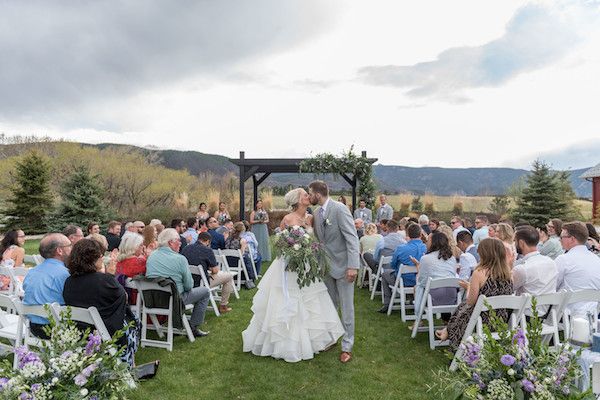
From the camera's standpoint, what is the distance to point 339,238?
4750 millimetres

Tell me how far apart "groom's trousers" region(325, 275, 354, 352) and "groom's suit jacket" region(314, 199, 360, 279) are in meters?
0.12

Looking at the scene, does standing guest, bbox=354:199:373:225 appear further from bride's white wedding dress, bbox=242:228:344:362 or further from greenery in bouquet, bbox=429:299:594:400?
greenery in bouquet, bbox=429:299:594:400

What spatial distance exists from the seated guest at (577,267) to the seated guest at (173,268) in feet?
14.2

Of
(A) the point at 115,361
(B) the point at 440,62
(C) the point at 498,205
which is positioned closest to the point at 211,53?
(B) the point at 440,62

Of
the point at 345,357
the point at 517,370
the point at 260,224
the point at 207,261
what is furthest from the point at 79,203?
the point at 517,370

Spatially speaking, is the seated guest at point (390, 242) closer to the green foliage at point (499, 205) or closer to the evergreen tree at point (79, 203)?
the evergreen tree at point (79, 203)

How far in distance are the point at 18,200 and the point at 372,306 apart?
61.8ft

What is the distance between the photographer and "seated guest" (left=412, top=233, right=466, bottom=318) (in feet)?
17.6

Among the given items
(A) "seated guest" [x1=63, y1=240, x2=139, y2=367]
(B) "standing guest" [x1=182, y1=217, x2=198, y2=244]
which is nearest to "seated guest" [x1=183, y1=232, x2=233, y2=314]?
(B) "standing guest" [x1=182, y1=217, x2=198, y2=244]

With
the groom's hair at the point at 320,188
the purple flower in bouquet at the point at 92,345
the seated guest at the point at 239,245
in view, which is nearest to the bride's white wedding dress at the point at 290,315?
the groom's hair at the point at 320,188

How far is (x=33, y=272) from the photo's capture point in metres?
3.93

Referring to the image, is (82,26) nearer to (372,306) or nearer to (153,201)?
(372,306)

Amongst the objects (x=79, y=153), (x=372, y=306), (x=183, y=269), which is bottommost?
(x=372, y=306)

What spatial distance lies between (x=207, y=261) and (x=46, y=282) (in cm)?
274
